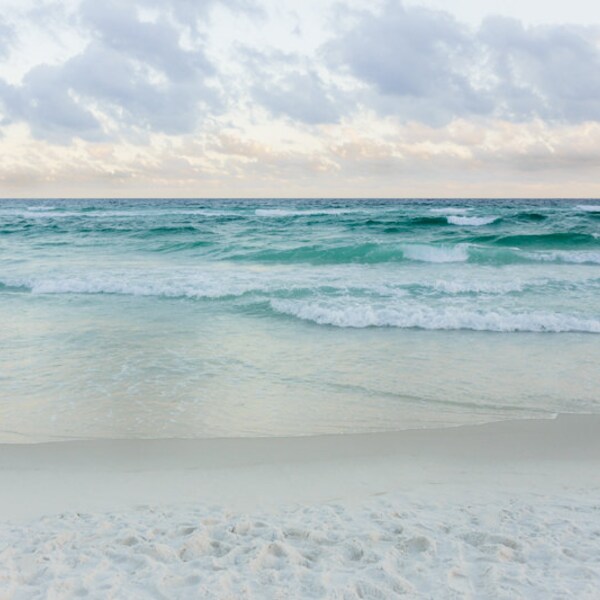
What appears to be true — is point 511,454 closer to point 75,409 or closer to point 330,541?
→ point 330,541

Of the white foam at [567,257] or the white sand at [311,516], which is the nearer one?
the white sand at [311,516]

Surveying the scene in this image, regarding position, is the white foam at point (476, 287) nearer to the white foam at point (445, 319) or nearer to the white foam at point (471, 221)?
the white foam at point (445, 319)

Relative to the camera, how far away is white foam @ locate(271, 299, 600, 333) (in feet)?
36.1

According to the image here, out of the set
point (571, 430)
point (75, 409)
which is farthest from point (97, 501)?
point (571, 430)

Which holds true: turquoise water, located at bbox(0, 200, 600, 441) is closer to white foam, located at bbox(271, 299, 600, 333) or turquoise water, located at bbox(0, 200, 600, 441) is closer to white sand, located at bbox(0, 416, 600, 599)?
white foam, located at bbox(271, 299, 600, 333)

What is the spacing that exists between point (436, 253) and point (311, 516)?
63.8 ft

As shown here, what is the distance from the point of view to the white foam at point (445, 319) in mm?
11008

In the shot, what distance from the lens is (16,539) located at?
3891 millimetres

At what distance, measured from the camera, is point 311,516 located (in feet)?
14.0

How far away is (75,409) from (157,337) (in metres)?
3.57

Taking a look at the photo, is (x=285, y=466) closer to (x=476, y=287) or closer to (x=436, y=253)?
(x=476, y=287)

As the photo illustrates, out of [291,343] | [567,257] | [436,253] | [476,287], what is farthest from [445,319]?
[567,257]

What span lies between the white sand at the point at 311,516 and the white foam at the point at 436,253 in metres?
16.3

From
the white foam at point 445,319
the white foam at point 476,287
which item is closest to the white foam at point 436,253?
the white foam at point 476,287
